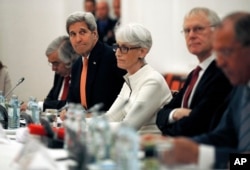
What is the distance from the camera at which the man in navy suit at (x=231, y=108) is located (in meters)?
2.04

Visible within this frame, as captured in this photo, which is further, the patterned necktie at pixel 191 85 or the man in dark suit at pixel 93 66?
the man in dark suit at pixel 93 66

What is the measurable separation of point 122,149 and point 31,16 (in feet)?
20.2

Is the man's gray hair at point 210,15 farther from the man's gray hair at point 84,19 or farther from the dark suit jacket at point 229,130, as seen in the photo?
the man's gray hair at point 84,19

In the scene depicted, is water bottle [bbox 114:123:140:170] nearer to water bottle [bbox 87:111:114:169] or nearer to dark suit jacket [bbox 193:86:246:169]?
water bottle [bbox 87:111:114:169]

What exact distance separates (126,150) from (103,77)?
7.74ft

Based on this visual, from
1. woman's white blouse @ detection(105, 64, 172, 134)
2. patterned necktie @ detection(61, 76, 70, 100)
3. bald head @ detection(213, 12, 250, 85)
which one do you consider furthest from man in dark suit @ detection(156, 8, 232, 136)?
patterned necktie @ detection(61, 76, 70, 100)

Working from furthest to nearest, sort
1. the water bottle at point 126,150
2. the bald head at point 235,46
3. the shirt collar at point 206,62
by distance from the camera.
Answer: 1. the shirt collar at point 206,62
2. the bald head at point 235,46
3. the water bottle at point 126,150

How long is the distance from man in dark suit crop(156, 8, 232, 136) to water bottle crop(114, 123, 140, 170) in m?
1.02

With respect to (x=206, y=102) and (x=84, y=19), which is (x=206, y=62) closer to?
(x=206, y=102)

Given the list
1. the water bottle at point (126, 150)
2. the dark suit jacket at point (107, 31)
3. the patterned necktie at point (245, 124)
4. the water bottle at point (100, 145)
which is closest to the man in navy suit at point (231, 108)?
the patterned necktie at point (245, 124)

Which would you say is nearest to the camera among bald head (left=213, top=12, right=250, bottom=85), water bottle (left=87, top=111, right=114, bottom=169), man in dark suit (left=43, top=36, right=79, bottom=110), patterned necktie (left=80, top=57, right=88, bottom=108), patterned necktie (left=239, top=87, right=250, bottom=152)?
water bottle (left=87, top=111, right=114, bottom=169)

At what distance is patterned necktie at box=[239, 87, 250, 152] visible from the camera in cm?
232

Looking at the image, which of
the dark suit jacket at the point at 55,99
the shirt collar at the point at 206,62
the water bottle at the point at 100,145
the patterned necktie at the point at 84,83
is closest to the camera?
the water bottle at the point at 100,145

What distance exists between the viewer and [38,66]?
7.85 meters
